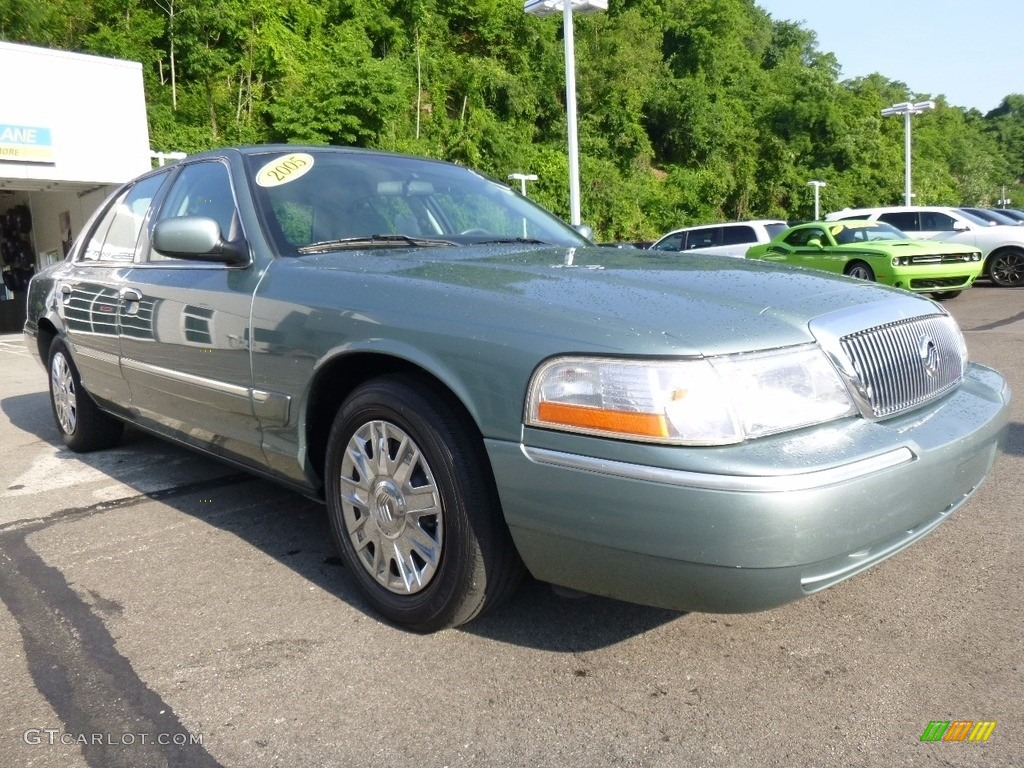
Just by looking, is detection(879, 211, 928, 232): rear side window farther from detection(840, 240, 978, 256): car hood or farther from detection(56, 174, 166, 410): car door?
detection(56, 174, 166, 410): car door

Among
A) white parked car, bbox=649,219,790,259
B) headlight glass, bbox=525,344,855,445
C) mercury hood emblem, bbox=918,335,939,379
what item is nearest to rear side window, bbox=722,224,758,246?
white parked car, bbox=649,219,790,259

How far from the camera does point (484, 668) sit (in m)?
2.45

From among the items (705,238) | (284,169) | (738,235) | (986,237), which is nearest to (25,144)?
(705,238)

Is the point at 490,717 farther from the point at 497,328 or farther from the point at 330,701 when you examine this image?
the point at 497,328

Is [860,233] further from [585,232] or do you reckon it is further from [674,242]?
[585,232]

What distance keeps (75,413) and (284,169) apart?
2.43 m

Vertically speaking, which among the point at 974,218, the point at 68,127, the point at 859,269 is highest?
the point at 68,127

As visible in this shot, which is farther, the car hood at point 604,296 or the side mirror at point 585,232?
the side mirror at point 585,232

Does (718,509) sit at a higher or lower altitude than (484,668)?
higher

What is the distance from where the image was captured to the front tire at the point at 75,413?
491cm

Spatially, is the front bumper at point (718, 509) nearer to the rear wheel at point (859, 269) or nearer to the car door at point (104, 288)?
the car door at point (104, 288)

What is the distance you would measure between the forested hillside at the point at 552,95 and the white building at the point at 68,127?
0.49m

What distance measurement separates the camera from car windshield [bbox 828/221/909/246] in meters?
13.8

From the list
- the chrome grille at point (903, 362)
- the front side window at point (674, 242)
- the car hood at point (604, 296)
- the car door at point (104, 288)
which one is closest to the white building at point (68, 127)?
the front side window at point (674, 242)
